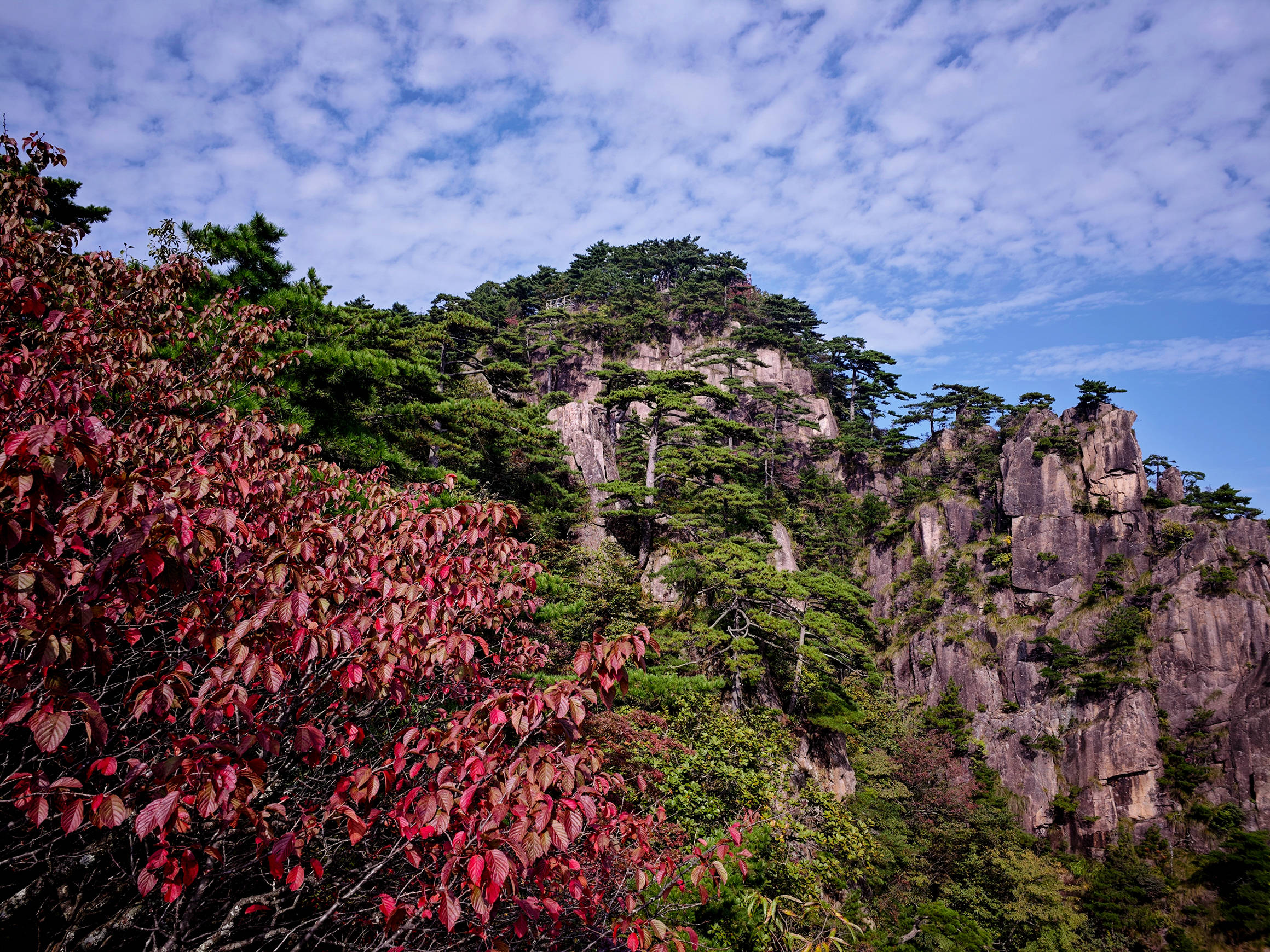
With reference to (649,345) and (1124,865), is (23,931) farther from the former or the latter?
(649,345)

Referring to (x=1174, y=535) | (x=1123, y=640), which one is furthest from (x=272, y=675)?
(x=1174, y=535)

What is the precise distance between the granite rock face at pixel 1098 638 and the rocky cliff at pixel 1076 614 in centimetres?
8

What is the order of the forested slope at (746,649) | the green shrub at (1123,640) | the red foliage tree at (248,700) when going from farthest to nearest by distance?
1. the green shrub at (1123,640)
2. the forested slope at (746,649)
3. the red foliage tree at (248,700)

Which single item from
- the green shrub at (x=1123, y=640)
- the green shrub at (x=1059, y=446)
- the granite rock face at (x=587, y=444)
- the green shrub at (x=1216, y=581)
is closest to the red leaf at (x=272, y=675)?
the granite rock face at (x=587, y=444)

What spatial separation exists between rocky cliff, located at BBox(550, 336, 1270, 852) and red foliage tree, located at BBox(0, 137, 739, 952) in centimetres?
1499

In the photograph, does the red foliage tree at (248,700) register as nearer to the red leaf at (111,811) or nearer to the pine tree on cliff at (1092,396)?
the red leaf at (111,811)

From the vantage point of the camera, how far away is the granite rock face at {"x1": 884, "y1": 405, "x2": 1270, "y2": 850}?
26656 millimetres

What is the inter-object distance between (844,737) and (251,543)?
24057 mm

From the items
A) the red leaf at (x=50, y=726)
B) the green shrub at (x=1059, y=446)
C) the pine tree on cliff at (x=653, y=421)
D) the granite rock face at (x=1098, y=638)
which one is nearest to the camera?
the red leaf at (x=50, y=726)

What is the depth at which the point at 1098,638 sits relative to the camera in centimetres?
3067

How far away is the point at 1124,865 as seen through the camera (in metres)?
24.1

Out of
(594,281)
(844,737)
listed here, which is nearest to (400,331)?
(844,737)

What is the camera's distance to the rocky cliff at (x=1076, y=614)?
1036 inches

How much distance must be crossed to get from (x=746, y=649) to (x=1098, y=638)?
26.6 meters
